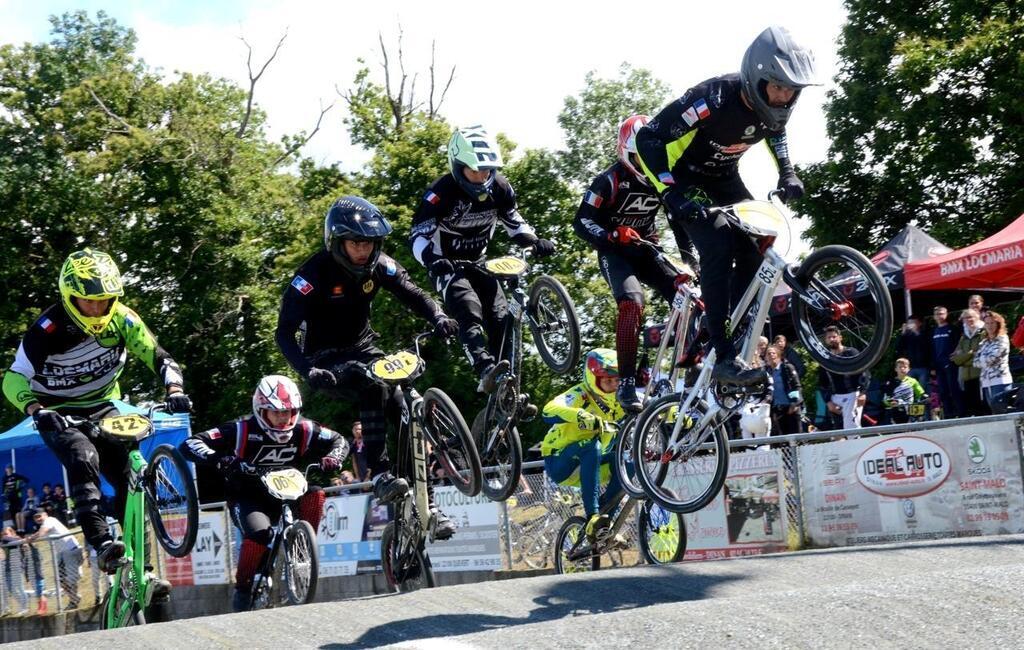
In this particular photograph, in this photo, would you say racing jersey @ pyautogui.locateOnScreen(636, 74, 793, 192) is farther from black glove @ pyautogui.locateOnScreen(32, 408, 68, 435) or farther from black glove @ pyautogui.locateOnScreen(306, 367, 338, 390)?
black glove @ pyautogui.locateOnScreen(32, 408, 68, 435)

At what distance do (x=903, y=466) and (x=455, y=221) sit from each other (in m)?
5.09

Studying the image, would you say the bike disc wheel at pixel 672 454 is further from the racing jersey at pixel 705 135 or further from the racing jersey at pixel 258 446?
the racing jersey at pixel 258 446

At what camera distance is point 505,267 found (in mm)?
10344

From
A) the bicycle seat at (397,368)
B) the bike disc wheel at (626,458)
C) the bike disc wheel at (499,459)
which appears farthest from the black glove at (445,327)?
the bike disc wheel at (626,458)

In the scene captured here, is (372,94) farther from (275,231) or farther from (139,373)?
(139,373)

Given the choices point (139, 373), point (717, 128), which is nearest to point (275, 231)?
point (139, 373)

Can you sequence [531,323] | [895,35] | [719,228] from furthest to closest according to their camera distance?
[895,35]
[531,323]
[719,228]

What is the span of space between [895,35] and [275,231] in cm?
1924

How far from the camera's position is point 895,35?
27.3 meters

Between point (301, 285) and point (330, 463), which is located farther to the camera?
point (330, 463)

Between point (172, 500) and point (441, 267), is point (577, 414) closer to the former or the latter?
point (441, 267)

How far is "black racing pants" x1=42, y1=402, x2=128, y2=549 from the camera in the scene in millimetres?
9656

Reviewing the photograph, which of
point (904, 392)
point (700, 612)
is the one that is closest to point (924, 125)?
point (904, 392)

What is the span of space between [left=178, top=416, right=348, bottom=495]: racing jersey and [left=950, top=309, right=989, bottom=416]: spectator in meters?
6.84
